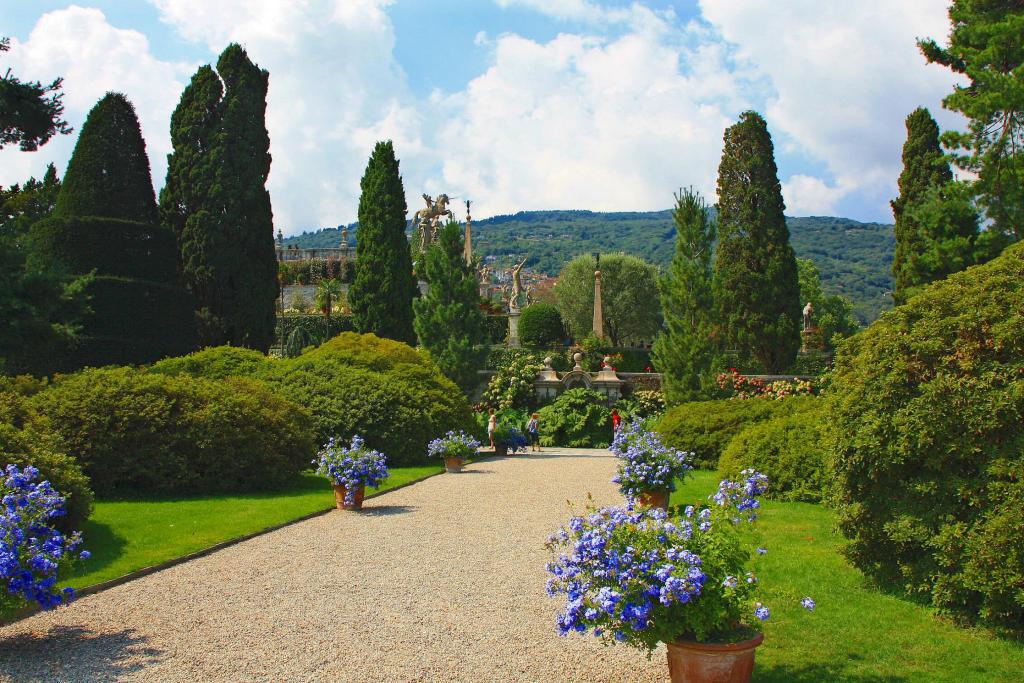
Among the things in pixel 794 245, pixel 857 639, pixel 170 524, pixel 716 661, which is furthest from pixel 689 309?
pixel 794 245

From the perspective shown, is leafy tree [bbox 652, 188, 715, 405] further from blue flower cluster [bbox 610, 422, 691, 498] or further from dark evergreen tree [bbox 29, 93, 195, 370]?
dark evergreen tree [bbox 29, 93, 195, 370]

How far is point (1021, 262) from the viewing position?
648cm

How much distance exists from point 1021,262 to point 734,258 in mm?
23111

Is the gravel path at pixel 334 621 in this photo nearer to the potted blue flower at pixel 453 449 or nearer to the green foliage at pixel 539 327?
the potted blue flower at pixel 453 449

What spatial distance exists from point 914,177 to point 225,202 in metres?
22.9

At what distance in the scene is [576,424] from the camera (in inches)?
1005

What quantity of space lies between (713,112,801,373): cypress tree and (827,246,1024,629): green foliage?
21840 millimetres

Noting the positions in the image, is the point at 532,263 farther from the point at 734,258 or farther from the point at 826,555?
the point at 826,555

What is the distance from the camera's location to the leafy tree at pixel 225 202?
25.5 m

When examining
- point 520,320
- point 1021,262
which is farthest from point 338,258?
point 1021,262

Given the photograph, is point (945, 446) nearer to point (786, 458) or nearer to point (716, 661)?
point (716, 661)

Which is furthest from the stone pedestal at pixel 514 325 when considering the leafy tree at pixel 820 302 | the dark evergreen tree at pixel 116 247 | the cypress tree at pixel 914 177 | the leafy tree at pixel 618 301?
the leafy tree at pixel 820 302

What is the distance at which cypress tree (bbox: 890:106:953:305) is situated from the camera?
28000 mm

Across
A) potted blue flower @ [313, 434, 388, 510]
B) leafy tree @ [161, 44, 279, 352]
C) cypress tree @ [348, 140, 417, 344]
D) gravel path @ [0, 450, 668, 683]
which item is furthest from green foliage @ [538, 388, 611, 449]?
gravel path @ [0, 450, 668, 683]
